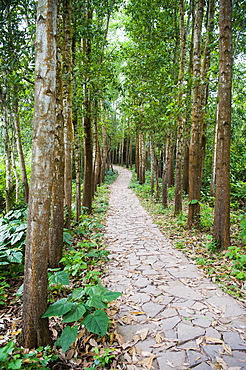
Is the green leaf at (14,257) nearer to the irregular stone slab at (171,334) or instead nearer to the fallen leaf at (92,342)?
the fallen leaf at (92,342)

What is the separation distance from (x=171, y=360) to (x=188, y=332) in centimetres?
48

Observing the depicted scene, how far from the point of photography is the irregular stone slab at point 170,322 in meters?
2.87

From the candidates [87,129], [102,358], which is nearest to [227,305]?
[102,358]

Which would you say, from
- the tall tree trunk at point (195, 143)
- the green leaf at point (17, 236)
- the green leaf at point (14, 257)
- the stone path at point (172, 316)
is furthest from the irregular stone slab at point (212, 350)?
the tall tree trunk at point (195, 143)

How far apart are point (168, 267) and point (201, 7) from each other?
22.1 ft

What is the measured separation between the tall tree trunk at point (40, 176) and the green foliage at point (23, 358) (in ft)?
0.34

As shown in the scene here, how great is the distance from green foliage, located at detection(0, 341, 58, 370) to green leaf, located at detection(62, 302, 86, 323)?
0.36 meters

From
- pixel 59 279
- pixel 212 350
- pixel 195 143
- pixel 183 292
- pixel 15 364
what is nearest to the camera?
pixel 15 364

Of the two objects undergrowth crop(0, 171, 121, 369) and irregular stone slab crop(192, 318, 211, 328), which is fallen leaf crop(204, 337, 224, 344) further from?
undergrowth crop(0, 171, 121, 369)

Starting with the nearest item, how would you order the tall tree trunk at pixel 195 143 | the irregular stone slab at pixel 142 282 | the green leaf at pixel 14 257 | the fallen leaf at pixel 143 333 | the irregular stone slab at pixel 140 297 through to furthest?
1. the fallen leaf at pixel 143 333
2. the irregular stone slab at pixel 140 297
3. the green leaf at pixel 14 257
4. the irregular stone slab at pixel 142 282
5. the tall tree trunk at pixel 195 143

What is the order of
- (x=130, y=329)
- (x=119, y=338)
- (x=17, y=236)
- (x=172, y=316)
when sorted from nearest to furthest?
1. (x=119, y=338)
2. (x=130, y=329)
3. (x=172, y=316)
4. (x=17, y=236)

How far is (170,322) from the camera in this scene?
9.71 ft

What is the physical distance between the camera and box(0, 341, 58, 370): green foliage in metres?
2.06

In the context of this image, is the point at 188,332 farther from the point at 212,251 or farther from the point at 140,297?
the point at 212,251
